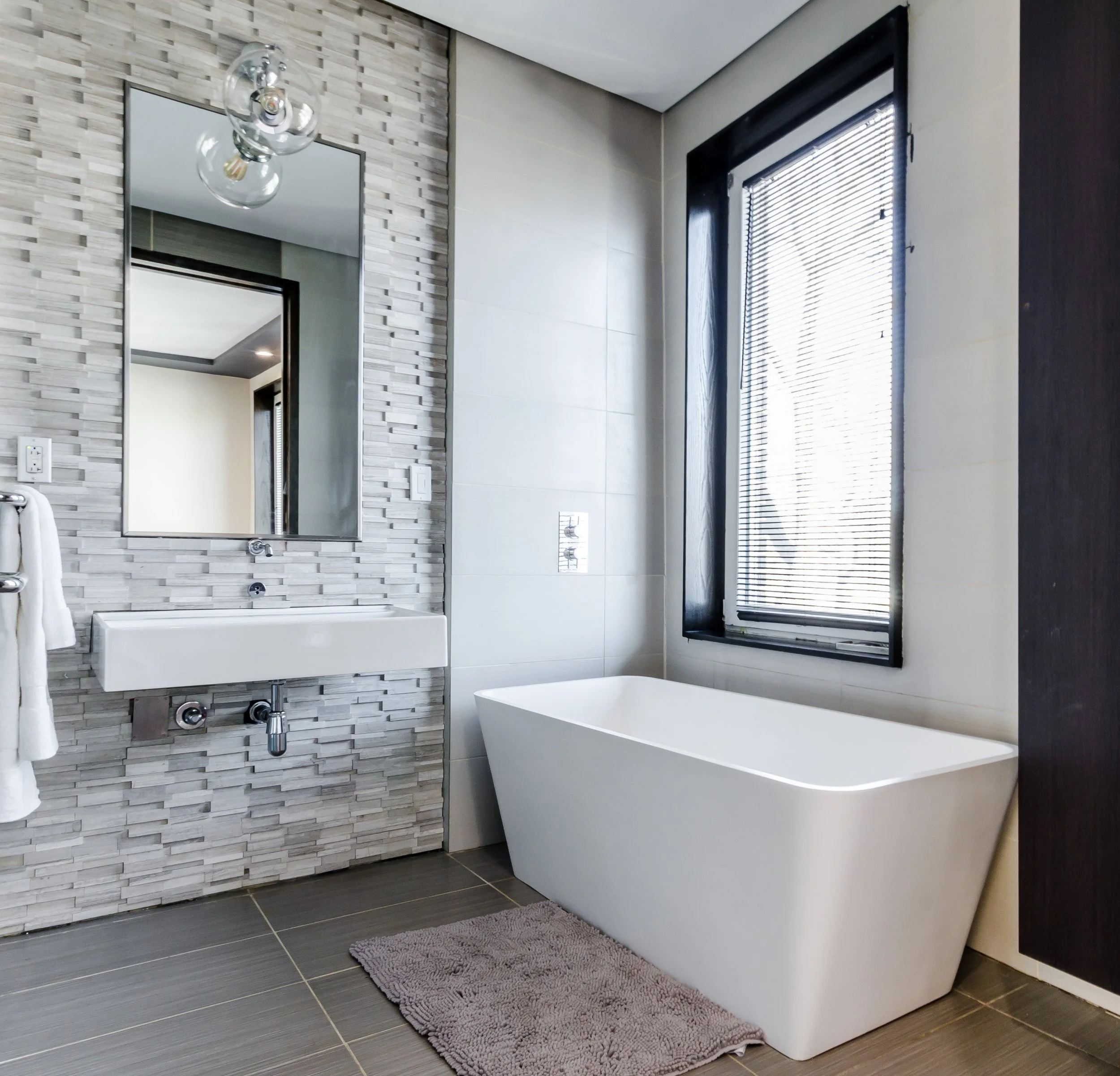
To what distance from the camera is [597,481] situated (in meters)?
3.21

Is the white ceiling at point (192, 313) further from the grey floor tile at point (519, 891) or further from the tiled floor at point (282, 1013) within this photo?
the grey floor tile at point (519, 891)

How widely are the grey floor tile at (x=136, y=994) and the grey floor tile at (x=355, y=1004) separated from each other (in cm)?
10

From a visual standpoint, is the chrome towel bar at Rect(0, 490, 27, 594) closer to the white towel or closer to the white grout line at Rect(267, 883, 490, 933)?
the white towel

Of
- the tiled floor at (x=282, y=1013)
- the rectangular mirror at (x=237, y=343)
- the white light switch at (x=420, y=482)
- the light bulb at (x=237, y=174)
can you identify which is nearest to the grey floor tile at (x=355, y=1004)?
the tiled floor at (x=282, y=1013)

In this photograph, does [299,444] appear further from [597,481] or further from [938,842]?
[938,842]

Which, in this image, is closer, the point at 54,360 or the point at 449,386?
the point at 54,360

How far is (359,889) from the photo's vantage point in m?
2.55

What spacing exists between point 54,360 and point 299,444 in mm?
696

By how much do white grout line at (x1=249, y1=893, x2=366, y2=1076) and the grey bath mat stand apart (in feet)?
0.45

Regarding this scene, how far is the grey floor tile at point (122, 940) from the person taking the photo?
80.4 inches

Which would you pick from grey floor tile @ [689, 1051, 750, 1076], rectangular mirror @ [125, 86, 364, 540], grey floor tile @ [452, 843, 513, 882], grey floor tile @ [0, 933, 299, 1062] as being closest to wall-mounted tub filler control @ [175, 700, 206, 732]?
rectangular mirror @ [125, 86, 364, 540]

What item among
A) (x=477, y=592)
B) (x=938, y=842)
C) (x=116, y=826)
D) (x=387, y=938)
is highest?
(x=477, y=592)

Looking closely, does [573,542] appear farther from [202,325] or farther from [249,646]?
[202,325]

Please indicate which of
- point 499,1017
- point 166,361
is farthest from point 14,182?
point 499,1017
